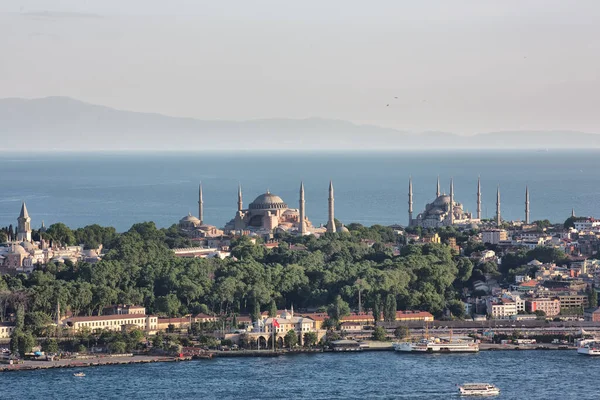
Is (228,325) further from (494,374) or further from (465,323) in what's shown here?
(494,374)

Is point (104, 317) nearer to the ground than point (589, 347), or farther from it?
farther from it

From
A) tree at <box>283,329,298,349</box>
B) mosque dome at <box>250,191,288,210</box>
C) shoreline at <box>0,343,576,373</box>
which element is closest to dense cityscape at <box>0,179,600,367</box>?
tree at <box>283,329,298,349</box>

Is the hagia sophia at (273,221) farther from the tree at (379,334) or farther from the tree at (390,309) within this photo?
the tree at (379,334)

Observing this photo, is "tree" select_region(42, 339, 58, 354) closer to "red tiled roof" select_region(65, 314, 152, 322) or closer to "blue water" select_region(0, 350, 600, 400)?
"blue water" select_region(0, 350, 600, 400)

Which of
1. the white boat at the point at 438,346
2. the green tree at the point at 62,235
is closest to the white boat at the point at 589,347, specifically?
the white boat at the point at 438,346

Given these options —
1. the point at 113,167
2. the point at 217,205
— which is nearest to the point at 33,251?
the point at 217,205

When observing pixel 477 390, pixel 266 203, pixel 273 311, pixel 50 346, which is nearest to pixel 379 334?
pixel 273 311

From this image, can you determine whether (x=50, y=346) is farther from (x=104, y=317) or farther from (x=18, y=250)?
(x=18, y=250)
